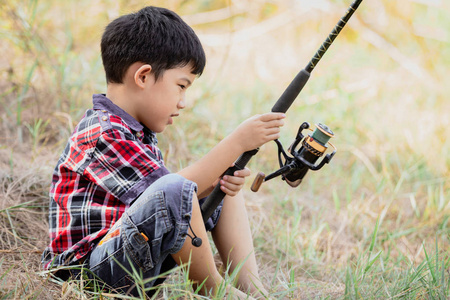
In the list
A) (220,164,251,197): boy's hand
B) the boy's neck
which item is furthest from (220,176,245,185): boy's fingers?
the boy's neck

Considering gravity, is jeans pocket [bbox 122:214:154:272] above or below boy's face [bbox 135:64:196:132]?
below

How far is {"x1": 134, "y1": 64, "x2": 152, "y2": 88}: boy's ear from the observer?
1703 mm

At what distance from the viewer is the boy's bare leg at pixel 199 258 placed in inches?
58.6

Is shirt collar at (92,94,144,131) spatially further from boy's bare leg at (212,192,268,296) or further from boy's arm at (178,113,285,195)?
boy's bare leg at (212,192,268,296)

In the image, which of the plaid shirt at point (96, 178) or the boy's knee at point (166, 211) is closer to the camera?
the boy's knee at point (166, 211)

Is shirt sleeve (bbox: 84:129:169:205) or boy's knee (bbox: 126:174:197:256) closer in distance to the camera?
boy's knee (bbox: 126:174:197:256)

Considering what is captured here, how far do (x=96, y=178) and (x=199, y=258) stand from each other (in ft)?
1.19

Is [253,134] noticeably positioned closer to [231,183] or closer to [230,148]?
[230,148]

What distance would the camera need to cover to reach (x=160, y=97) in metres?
1.72

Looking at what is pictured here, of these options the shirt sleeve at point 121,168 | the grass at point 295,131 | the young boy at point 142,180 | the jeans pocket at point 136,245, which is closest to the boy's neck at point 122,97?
the young boy at point 142,180

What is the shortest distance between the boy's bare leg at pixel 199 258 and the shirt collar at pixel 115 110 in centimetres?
36

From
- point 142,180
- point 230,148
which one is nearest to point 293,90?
point 230,148

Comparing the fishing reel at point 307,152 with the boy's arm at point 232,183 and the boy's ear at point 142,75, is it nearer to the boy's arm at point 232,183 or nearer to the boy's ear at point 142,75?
the boy's arm at point 232,183

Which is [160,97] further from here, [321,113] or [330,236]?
[321,113]
